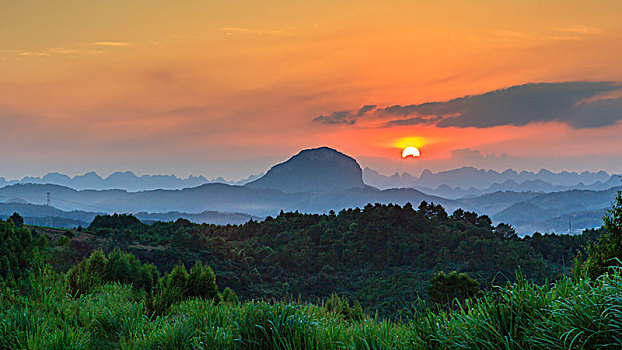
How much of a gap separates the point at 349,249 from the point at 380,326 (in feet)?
161

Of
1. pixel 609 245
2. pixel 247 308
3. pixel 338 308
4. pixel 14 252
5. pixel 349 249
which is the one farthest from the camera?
pixel 349 249

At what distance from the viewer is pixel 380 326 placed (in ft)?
19.6

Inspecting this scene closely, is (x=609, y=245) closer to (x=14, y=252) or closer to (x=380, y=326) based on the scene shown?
(x=380, y=326)

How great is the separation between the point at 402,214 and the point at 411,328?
55496 millimetres

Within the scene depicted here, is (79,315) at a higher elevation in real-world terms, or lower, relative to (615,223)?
lower

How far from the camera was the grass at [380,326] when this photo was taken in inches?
172

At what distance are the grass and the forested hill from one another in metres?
28.9

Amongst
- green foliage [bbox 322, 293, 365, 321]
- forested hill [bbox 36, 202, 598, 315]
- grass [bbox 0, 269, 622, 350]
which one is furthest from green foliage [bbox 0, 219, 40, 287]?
forested hill [bbox 36, 202, 598, 315]

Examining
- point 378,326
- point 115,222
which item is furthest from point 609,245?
point 115,222

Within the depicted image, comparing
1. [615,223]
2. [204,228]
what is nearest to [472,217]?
[204,228]

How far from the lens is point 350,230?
5872cm

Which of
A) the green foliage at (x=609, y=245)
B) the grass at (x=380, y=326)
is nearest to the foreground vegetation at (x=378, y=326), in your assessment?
the grass at (x=380, y=326)

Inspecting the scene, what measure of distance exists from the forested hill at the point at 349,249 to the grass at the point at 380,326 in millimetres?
28879

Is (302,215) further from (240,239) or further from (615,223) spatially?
(615,223)
